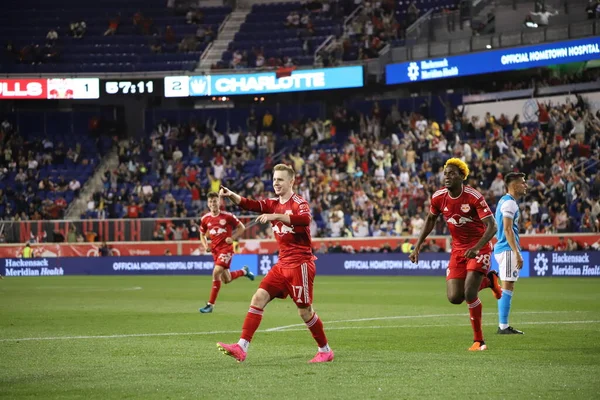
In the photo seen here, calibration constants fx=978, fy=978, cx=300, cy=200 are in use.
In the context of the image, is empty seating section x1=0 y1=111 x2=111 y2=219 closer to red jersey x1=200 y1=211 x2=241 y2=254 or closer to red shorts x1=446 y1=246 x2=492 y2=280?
red jersey x1=200 y1=211 x2=241 y2=254

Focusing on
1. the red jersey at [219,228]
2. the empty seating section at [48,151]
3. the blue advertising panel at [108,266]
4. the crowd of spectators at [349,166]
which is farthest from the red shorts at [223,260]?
the empty seating section at [48,151]

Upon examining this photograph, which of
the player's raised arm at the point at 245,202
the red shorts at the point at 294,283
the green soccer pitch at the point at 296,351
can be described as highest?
the player's raised arm at the point at 245,202

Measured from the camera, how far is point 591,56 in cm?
3931

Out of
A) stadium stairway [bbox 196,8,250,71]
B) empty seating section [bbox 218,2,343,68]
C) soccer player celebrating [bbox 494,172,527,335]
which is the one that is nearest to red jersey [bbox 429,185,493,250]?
soccer player celebrating [bbox 494,172,527,335]

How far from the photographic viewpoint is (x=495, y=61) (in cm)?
4256

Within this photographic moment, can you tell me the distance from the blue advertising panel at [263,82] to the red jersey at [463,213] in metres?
34.4

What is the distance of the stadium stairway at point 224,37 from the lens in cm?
5091

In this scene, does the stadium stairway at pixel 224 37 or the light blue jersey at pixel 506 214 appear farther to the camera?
the stadium stairway at pixel 224 37

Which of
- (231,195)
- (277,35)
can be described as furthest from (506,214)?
(277,35)

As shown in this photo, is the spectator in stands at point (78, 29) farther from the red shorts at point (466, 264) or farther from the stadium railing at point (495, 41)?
the red shorts at point (466, 264)

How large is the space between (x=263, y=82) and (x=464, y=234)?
36.2 metres

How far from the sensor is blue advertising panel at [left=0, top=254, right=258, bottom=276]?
41.4 meters

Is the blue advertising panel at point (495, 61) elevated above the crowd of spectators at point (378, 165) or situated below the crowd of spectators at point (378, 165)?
above

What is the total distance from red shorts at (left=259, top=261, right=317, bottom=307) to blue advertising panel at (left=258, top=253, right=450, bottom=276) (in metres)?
25.6
